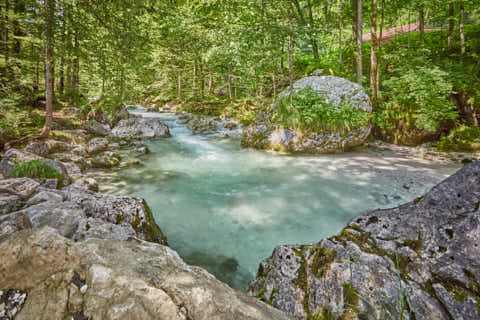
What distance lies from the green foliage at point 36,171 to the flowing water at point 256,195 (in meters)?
1.24

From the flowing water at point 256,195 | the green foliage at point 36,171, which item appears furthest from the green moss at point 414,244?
the green foliage at point 36,171

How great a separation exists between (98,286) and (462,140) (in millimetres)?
10370

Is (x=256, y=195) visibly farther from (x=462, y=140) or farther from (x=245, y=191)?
(x=462, y=140)

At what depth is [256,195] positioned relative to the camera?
5.42m

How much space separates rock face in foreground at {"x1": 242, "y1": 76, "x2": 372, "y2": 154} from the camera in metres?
8.09

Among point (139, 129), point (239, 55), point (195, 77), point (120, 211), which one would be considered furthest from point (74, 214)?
point (195, 77)

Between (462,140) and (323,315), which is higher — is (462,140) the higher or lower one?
the higher one

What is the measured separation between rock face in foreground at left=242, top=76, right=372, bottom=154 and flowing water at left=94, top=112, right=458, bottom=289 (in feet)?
1.74

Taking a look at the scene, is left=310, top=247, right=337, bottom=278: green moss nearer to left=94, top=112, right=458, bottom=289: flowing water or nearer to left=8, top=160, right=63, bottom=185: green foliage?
left=94, top=112, right=458, bottom=289: flowing water

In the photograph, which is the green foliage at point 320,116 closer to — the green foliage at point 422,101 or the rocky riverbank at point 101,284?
the green foliage at point 422,101

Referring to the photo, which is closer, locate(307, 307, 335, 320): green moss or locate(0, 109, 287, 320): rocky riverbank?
locate(0, 109, 287, 320): rocky riverbank

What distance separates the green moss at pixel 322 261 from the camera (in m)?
2.12

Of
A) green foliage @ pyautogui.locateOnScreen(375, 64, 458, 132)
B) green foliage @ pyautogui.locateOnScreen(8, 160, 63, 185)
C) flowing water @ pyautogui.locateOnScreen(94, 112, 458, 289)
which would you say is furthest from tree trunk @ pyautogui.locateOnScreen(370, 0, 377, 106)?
green foliage @ pyautogui.locateOnScreen(8, 160, 63, 185)

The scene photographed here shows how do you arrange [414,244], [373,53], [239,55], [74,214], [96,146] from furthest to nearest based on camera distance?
1. [239,55]
2. [373,53]
3. [96,146]
4. [74,214]
5. [414,244]
